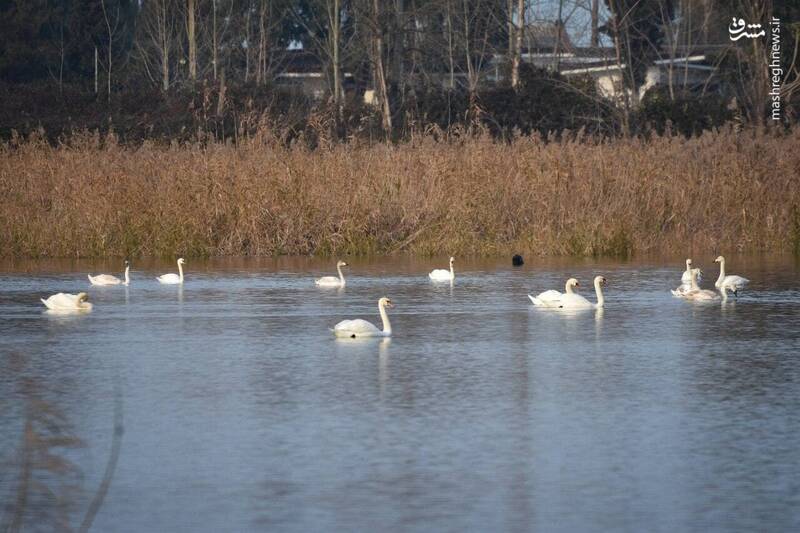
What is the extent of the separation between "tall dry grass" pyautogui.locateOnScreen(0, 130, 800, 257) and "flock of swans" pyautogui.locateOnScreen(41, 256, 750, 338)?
4.10 meters

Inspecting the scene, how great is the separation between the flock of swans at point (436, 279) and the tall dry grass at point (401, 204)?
13.5ft

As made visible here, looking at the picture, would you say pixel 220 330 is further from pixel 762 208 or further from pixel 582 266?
pixel 762 208

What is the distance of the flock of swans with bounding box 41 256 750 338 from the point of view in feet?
41.5

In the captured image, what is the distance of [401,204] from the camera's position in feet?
74.7

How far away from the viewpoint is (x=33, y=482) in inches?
287

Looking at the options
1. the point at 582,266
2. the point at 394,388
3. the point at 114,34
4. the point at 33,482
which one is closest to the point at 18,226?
the point at 582,266

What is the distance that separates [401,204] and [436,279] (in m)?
5.20

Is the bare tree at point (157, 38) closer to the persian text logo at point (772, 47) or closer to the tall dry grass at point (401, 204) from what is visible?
the persian text logo at point (772, 47)

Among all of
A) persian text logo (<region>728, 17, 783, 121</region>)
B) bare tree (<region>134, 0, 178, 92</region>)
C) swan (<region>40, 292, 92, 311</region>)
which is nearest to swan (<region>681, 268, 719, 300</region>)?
swan (<region>40, 292, 92, 311</region>)

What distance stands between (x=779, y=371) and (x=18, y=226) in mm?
14363

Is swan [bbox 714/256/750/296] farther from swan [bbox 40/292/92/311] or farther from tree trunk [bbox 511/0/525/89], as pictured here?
tree trunk [bbox 511/0/525/89]

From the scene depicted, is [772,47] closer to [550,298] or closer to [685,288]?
[685,288]

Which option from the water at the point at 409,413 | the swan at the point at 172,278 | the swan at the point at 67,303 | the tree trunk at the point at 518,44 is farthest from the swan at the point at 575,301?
the tree trunk at the point at 518,44

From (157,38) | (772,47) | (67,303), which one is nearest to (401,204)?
(67,303)
